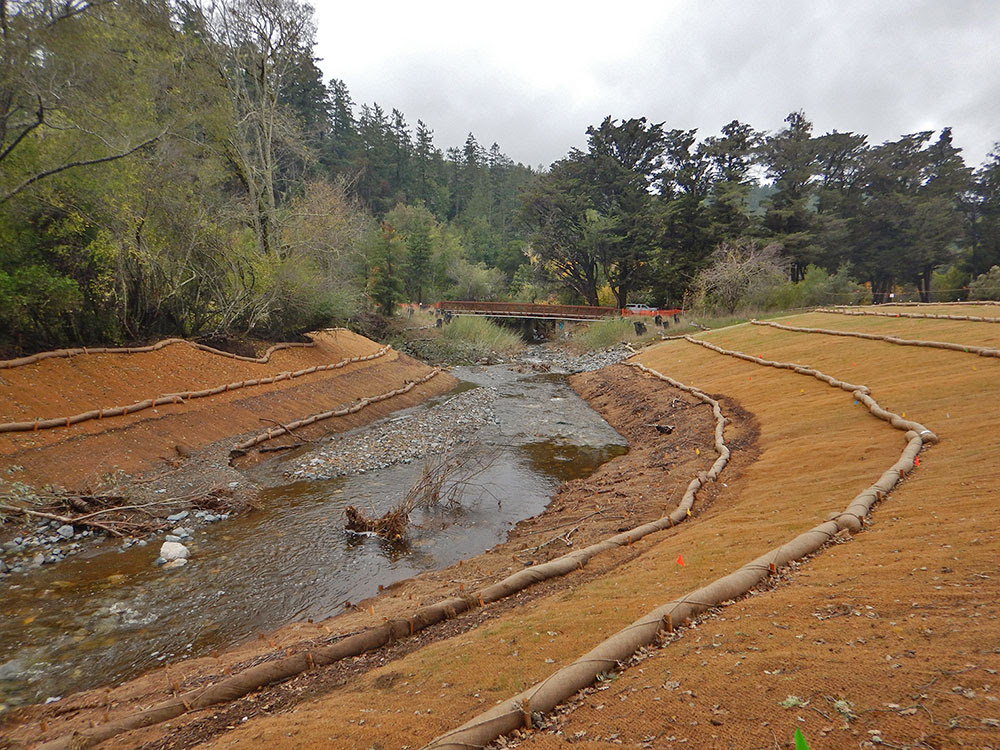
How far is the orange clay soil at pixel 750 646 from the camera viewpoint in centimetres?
205

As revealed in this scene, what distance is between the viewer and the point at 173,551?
601 cm

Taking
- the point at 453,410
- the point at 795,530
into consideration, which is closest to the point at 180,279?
the point at 453,410

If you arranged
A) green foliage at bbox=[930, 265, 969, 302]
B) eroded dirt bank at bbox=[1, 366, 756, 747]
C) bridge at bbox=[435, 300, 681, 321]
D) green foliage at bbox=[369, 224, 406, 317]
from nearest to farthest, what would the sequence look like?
eroded dirt bank at bbox=[1, 366, 756, 747] → green foliage at bbox=[369, 224, 406, 317] → green foliage at bbox=[930, 265, 969, 302] → bridge at bbox=[435, 300, 681, 321]

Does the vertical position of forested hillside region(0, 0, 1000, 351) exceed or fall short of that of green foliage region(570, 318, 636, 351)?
it exceeds it

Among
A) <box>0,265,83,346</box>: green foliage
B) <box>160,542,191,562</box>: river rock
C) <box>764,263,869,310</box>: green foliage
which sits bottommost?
<box>160,542,191,562</box>: river rock

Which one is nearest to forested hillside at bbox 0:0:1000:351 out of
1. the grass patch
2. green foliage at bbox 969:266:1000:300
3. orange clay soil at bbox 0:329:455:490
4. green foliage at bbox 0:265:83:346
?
green foliage at bbox 0:265:83:346

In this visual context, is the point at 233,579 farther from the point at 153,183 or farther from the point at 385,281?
the point at 385,281

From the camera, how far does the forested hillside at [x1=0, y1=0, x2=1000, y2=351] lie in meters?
8.99

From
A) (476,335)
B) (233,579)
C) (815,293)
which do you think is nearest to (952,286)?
(815,293)

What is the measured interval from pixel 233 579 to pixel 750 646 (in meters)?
5.48

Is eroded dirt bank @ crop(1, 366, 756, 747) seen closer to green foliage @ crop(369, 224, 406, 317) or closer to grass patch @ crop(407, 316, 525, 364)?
grass patch @ crop(407, 316, 525, 364)

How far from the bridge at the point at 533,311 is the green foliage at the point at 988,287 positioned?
58.1 ft

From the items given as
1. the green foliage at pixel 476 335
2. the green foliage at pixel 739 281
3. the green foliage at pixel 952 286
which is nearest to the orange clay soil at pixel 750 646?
the green foliage at pixel 739 281

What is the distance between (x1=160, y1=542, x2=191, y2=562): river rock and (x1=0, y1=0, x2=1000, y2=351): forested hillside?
6.29 metres
